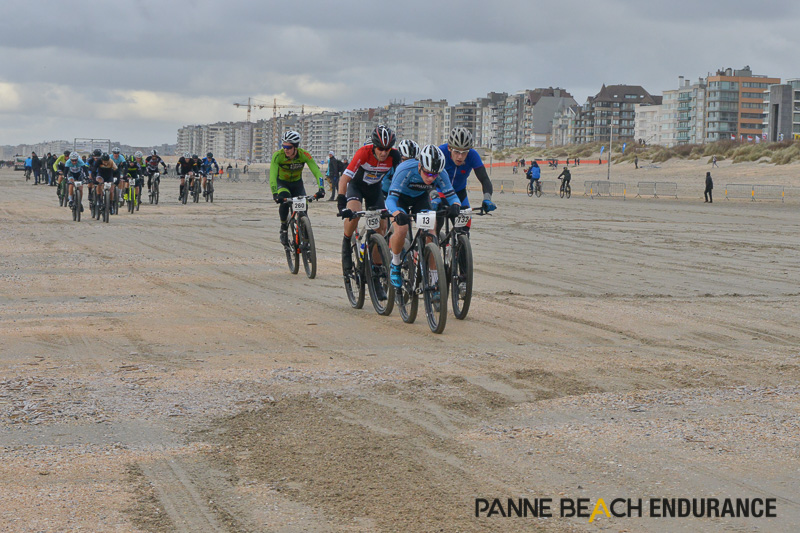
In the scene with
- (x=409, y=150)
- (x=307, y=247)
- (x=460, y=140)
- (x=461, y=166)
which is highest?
(x=460, y=140)

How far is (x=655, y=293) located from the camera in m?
11.9

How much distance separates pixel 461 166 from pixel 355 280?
1672 millimetres

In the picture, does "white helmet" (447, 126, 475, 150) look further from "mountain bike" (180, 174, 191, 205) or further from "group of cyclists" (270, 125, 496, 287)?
"mountain bike" (180, 174, 191, 205)

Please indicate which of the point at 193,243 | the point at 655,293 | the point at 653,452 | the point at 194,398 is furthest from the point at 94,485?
the point at 193,243

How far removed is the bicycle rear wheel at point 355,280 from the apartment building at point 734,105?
194 m

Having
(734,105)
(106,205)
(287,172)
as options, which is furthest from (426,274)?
(734,105)

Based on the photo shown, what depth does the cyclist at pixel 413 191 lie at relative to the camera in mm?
9008

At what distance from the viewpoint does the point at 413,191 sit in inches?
370

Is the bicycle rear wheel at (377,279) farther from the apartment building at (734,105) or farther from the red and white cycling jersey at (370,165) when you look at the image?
the apartment building at (734,105)

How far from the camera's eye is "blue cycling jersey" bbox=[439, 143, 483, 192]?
1063cm

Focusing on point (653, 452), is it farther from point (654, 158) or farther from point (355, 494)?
point (654, 158)

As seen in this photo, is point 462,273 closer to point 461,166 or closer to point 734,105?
point 461,166

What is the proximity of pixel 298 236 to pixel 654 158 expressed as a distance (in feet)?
257

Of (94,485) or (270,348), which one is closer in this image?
(94,485)
